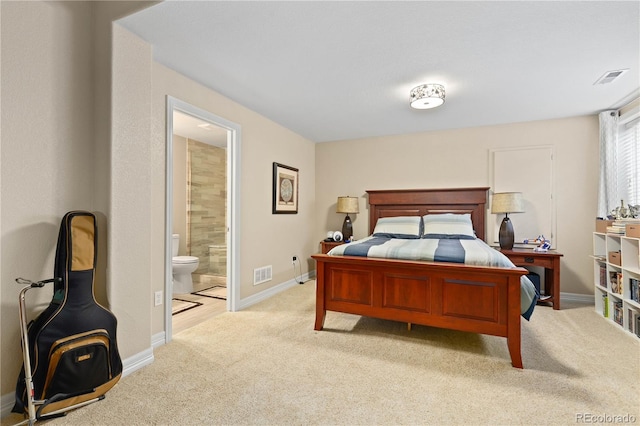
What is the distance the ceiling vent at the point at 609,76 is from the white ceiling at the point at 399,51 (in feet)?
0.19

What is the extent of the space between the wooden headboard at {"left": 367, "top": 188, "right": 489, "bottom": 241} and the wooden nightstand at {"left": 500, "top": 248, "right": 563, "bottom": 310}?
0.61 meters

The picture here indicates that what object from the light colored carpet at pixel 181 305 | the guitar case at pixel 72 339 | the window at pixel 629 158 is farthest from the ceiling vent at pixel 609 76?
the light colored carpet at pixel 181 305

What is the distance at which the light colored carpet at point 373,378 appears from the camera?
159 cm

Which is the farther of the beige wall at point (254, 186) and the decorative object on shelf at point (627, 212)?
the decorative object on shelf at point (627, 212)

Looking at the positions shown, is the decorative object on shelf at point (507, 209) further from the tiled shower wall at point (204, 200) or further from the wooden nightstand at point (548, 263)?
the tiled shower wall at point (204, 200)

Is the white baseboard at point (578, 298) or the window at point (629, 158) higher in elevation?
the window at point (629, 158)

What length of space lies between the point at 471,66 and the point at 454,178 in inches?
82.8

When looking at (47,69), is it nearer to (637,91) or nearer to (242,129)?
(242,129)

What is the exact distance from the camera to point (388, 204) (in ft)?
15.2

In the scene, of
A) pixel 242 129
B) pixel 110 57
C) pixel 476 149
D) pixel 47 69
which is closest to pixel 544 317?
pixel 476 149

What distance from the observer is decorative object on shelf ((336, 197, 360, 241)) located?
4641 millimetres

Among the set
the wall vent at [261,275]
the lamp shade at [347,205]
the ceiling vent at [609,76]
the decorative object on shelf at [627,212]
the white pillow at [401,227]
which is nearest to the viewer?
the ceiling vent at [609,76]

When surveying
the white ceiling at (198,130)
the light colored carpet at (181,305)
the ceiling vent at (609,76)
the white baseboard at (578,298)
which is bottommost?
the light colored carpet at (181,305)

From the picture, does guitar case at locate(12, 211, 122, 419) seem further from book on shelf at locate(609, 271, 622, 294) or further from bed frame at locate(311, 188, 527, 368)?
book on shelf at locate(609, 271, 622, 294)
